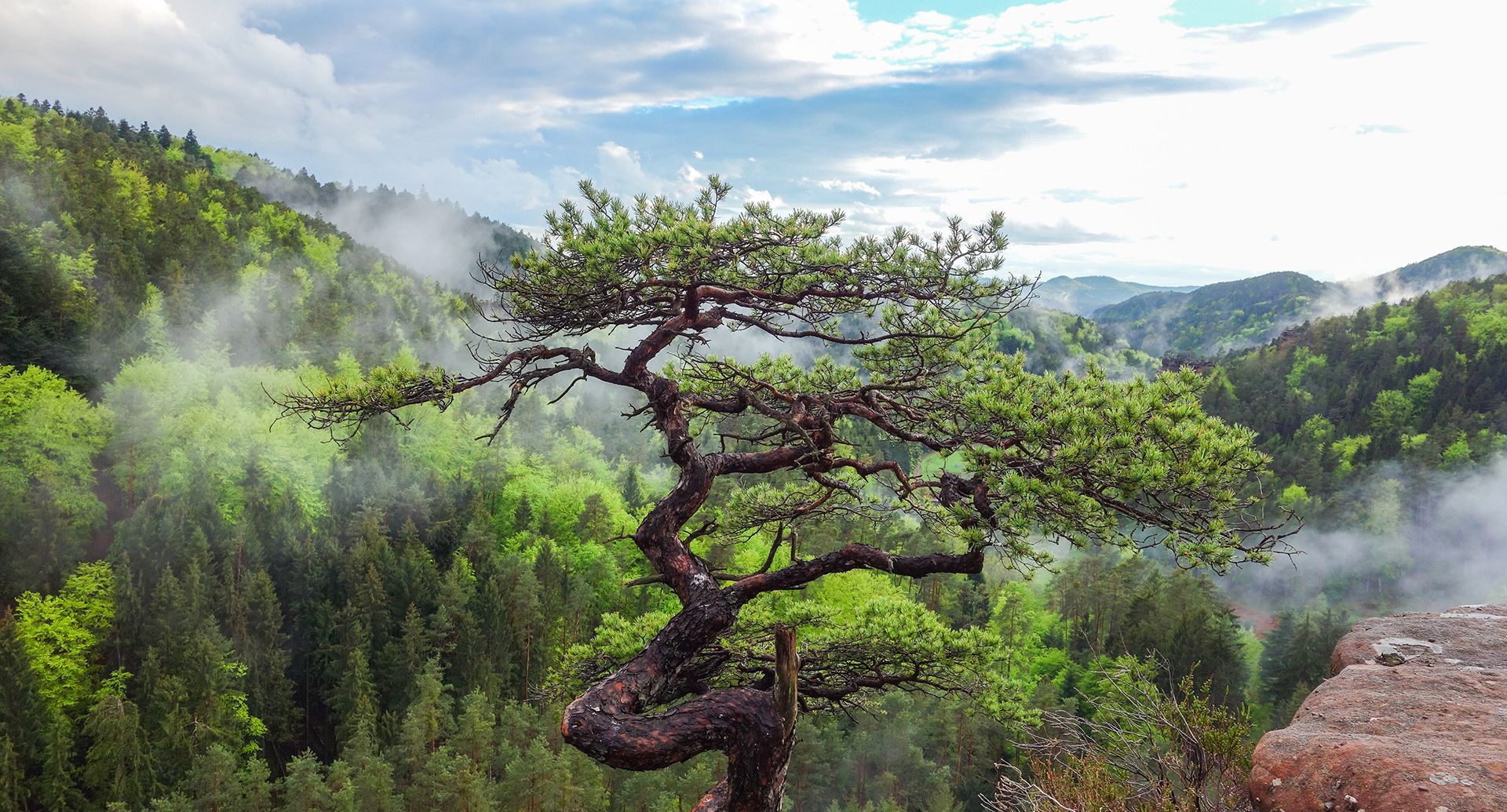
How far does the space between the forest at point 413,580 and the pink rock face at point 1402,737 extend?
2.87 feet

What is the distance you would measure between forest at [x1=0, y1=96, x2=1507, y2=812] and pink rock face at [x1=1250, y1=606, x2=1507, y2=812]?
2.87 feet

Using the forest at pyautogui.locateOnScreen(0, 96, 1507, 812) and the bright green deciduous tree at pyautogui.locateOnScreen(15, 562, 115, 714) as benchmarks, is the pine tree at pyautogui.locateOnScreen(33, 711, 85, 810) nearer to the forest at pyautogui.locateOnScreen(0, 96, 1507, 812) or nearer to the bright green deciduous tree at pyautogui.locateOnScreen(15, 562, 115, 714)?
the forest at pyautogui.locateOnScreen(0, 96, 1507, 812)

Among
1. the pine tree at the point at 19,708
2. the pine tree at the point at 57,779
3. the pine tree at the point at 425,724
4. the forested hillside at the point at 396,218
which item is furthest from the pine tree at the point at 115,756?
the forested hillside at the point at 396,218

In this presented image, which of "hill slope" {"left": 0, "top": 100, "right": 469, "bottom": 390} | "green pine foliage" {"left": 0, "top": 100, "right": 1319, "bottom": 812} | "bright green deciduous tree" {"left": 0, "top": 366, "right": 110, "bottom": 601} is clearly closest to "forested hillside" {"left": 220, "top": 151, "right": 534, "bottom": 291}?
"hill slope" {"left": 0, "top": 100, "right": 469, "bottom": 390}

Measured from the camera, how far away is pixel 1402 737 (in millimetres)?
4996

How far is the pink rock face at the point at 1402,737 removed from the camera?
173 inches

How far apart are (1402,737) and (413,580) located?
146ft

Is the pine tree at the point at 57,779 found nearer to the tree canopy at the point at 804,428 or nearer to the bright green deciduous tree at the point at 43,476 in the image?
the bright green deciduous tree at the point at 43,476

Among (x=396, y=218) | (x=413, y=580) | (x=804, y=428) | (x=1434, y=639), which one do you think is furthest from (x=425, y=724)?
(x=396, y=218)

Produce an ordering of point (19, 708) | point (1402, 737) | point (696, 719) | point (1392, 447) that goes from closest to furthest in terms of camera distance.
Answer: point (1402, 737)
point (696, 719)
point (19, 708)
point (1392, 447)

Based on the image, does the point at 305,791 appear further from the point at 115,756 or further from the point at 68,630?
the point at 68,630

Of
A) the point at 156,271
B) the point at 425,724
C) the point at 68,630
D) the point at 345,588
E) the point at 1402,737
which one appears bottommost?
the point at 425,724

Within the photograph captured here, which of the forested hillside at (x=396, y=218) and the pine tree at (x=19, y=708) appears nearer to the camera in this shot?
the pine tree at (x=19, y=708)

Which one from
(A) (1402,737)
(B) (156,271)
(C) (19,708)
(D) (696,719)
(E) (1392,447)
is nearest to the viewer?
(A) (1402,737)
